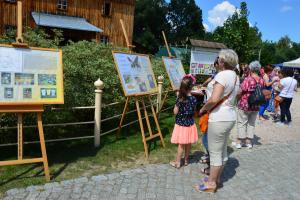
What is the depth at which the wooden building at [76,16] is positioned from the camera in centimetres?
2205

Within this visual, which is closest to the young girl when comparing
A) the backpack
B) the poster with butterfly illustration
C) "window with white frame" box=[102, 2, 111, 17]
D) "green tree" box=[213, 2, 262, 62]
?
the poster with butterfly illustration

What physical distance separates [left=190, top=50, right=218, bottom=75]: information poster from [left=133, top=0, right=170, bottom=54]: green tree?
37058 mm

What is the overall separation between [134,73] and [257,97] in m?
2.57

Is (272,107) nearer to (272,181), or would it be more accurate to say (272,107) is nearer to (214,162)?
(272,181)

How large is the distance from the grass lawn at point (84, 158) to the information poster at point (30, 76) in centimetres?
119

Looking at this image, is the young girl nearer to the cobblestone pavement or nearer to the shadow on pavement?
the cobblestone pavement

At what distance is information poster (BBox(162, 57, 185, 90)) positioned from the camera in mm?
8523

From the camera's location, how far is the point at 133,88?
563 cm

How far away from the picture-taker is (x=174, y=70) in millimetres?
9070

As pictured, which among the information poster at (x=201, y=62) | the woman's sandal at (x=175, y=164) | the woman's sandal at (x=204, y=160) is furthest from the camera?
the information poster at (x=201, y=62)

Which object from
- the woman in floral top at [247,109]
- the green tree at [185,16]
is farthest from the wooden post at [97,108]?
the green tree at [185,16]

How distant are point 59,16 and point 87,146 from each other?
20801mm

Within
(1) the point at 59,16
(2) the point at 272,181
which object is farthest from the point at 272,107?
(1) the point at 59,16

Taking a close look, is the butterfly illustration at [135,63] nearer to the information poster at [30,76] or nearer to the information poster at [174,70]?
the information poster at [30,76]
